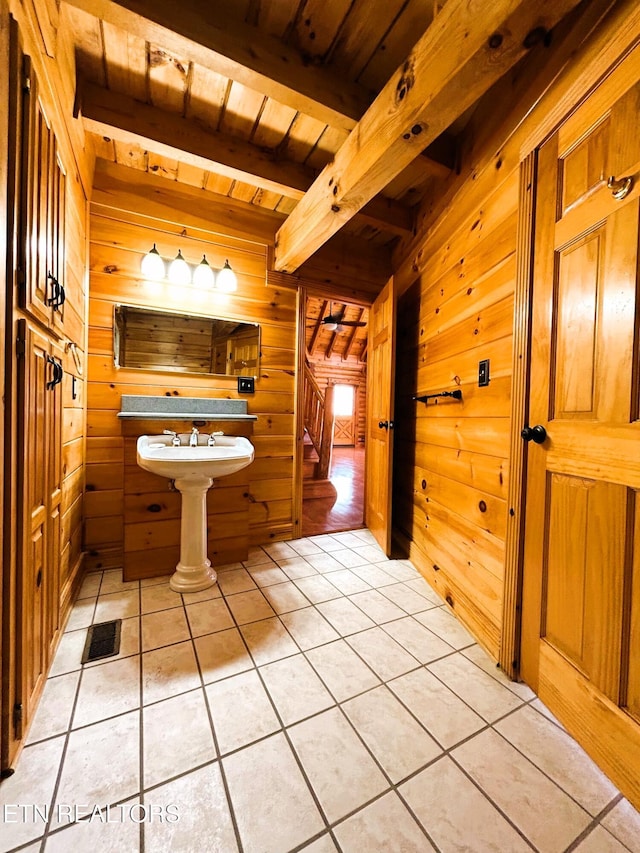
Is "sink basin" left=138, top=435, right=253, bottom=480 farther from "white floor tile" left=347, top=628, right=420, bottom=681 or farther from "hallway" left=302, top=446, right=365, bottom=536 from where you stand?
"hallway" left=302, top=446, right=365, bottom=536

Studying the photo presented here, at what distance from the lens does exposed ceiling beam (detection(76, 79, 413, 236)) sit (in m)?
1.55

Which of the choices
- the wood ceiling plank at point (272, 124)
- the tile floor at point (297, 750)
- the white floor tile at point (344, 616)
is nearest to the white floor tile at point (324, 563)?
the white floor tile at point (344, 616)

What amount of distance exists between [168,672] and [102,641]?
391 millimetres

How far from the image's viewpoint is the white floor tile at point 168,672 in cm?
110

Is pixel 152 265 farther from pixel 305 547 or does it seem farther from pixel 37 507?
pixel 305 547

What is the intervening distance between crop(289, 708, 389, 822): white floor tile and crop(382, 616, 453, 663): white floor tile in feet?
1.49

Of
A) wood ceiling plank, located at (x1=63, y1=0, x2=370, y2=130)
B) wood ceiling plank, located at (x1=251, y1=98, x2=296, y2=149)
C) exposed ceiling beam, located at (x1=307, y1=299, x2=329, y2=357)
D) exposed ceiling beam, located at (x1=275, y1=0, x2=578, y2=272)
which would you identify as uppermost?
exposed ceiling beam, located at (x1=307, y1=299, x2=329, y2=357)

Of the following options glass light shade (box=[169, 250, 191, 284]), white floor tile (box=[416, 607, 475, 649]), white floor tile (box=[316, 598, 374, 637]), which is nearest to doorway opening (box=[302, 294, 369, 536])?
glass light shade (box=[169, 250, 191, 284])

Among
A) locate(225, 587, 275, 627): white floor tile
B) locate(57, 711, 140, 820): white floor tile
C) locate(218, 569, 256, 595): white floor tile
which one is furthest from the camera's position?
locate(218, 569, 256, 595): white floor tile

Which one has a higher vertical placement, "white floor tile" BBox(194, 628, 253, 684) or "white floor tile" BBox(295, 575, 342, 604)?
"white floor tile" BBox(194, 628, 253, 684)

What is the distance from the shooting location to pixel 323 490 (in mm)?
4027

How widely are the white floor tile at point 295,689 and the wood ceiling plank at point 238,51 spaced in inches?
92.2

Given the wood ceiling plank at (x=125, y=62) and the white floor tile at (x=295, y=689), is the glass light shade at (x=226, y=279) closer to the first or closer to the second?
the wood ceiling plank at (x=125, y=62)

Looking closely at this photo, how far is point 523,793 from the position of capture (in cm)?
82
